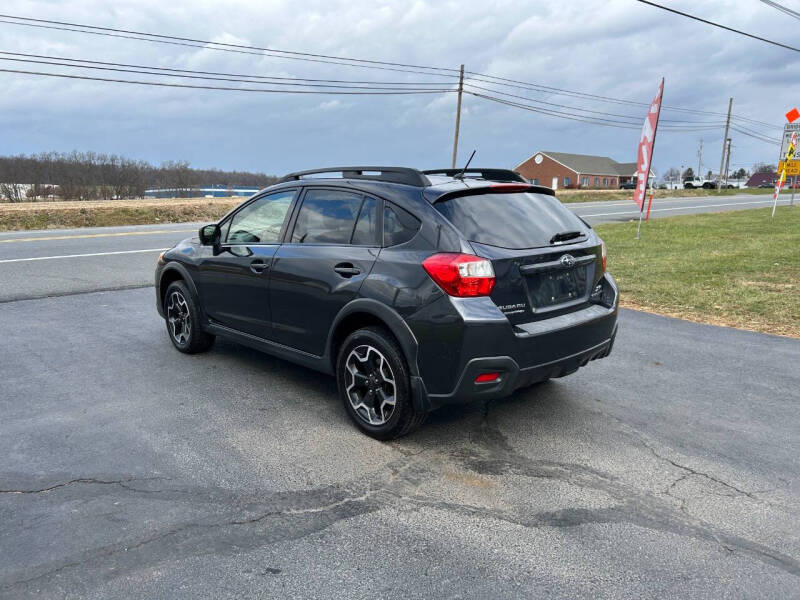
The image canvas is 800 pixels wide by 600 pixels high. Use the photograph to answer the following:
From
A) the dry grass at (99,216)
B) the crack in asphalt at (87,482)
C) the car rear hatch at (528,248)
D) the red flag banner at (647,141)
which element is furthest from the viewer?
the dry grass at (99,216)

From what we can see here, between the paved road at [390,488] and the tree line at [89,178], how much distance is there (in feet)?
156

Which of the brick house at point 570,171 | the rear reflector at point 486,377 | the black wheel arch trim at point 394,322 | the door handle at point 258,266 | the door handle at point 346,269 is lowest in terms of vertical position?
the rear reflector at point 486,377

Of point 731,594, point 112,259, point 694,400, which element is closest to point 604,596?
point 731,594

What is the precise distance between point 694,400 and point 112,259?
1129cm

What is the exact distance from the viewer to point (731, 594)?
99.8 inches

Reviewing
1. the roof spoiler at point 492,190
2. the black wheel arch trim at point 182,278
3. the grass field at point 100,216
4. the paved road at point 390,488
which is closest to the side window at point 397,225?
the roof spoiler at point 492,190

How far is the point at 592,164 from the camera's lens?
97.6 metres

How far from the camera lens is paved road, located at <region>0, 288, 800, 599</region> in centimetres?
267

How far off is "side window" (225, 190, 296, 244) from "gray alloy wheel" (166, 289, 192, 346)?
37.1 inches

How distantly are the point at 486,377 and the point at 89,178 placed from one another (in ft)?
196

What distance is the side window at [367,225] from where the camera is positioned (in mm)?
4199

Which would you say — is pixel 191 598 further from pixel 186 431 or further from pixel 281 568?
pixel 186 431

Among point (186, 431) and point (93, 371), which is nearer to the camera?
→ point (186, 431)

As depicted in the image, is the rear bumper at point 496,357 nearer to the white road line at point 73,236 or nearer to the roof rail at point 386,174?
the roof rail at point 386,174
